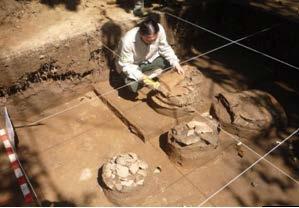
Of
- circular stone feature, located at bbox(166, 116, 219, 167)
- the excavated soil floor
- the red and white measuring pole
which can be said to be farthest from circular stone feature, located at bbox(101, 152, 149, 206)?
the red and white measuring pole

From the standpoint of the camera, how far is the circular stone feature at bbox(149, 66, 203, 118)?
182 inches

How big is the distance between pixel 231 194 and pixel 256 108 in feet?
4.56

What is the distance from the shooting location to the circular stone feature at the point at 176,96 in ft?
15.2

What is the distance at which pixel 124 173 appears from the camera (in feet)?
12.0

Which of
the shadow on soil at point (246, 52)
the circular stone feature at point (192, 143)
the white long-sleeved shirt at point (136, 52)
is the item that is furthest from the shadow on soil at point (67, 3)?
the circular stone feature at point (192, 143)

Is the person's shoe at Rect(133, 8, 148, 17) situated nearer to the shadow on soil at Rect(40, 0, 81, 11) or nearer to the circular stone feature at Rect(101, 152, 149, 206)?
the shadow on soil at Rect(40, 0, 81, 11)

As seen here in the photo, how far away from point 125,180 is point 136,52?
2145 mm

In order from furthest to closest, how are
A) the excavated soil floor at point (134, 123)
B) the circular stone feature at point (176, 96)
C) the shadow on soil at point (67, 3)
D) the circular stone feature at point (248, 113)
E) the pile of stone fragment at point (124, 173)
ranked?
the shadow on soil at point (67, 3)
the circular stone feature at point (176, 96)
the circular stone feature at point (248, 113)
the excavated soil floor at point (134, 123)
the pile of stone fragment at point (124, 173)

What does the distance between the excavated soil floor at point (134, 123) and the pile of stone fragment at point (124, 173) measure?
277mm

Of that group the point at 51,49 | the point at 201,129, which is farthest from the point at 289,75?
the point at 51,49

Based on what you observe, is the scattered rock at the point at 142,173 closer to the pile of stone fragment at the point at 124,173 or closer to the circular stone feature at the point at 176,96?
the pile of stone fragment at the point at 124,173

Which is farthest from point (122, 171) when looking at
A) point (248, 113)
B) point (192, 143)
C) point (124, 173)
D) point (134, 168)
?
point (248, 113)

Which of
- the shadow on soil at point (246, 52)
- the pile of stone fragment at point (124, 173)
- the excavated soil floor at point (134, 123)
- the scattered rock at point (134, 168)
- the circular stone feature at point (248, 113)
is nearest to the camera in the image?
the pile of stone fragment at point (124, 173)

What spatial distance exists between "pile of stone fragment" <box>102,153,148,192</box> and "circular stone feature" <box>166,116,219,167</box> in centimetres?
54
